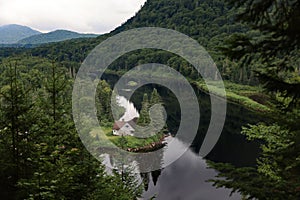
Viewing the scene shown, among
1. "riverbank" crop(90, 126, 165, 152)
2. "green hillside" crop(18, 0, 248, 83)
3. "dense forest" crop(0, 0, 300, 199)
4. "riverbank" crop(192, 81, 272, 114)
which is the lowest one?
"riverbank" crop(90, 126, 165, 152)

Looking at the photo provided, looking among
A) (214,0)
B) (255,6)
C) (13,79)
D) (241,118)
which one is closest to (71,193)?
(13,79)

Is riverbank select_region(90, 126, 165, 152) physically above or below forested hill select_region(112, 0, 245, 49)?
below

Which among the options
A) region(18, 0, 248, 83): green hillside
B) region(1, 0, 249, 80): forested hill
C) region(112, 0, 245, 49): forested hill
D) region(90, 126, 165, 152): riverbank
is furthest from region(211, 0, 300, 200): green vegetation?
region(112, 0, 245, 49): forested hill

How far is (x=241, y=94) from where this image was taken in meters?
59.5

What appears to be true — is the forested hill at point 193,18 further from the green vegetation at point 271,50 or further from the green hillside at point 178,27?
the green vegetation at point 271,50

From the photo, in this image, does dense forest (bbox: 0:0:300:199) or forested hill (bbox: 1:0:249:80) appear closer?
dense forest (bbox: 0:0:300:199)

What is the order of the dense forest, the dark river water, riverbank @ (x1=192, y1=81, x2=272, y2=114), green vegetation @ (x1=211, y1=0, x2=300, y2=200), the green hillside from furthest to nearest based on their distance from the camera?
the green hillside → riverbank @ (x1=192, y1=81, x2=272, y2=114) → the dark river water → the dense forest → green vegetation @ (x1=211, y1=0, x2=300, y2=200)

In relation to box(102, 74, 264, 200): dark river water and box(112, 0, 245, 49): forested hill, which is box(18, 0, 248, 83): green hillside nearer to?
box(112, 0, 245, 49): forested hill

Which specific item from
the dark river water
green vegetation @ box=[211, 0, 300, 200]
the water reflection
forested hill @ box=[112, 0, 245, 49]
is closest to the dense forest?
green vegetation @ box=[211, 0, 300, 200]

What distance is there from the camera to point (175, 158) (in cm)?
2969

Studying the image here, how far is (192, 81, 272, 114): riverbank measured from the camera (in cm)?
4978

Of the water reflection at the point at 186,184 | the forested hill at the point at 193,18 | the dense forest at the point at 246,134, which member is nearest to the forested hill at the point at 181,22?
the forested hill at the point at 193,18

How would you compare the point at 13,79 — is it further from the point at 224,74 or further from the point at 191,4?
the point at 191,4

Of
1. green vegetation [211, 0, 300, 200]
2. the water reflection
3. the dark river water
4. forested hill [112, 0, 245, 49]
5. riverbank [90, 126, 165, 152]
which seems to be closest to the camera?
green vegetation [211, 0, 300, 200]
